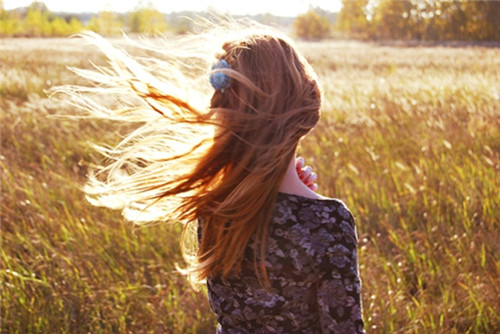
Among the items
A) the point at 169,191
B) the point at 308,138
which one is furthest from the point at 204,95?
the point at 308,138

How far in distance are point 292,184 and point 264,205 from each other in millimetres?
94

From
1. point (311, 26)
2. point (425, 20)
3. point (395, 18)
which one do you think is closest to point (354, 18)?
point (311, 26)

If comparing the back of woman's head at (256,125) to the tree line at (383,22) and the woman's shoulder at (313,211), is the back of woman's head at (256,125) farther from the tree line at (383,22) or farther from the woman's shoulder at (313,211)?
the tree line at (383,22)

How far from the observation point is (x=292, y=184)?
5.18 ft

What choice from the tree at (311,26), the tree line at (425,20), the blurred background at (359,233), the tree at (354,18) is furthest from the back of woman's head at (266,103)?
the tree at (311,26)

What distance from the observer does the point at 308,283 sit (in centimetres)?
154

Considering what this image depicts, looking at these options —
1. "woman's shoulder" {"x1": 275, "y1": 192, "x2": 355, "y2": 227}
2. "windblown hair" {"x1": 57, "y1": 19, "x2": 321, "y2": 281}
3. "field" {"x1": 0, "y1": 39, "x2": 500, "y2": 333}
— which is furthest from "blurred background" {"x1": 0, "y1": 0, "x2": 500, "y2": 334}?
"woman's shoulder" {"x1": 275, "y1": 192, "x2": 355, "y2": 227}

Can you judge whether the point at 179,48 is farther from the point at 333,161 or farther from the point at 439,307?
the point at 333,161

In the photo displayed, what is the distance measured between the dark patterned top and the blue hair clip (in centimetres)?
32

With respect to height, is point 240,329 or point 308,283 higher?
point 308,283

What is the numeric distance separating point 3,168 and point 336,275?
4.08 meters

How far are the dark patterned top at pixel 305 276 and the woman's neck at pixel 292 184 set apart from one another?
0.06 ft

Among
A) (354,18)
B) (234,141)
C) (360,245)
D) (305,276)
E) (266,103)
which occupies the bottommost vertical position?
(360,245)

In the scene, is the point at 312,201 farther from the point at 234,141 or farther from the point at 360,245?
the point at 360,245
